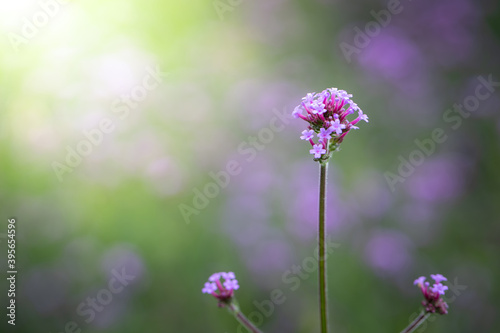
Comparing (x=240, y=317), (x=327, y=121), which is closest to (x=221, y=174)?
(x=240, y=317)

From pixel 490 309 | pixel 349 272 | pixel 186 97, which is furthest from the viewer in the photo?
pixel 186 97

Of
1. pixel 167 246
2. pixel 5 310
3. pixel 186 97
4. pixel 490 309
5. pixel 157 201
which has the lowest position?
pixel 5 310

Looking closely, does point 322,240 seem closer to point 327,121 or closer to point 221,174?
point 327,121

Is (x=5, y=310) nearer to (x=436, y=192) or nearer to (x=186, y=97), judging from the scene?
(x=186, y=97)

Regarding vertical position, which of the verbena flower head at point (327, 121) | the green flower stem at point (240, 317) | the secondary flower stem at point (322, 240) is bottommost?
the green flower stem at point (240, 317)

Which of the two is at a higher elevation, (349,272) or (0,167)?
(0,167)

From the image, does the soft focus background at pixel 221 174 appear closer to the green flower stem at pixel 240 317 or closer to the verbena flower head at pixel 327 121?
the green flower stem at pixel 240 317

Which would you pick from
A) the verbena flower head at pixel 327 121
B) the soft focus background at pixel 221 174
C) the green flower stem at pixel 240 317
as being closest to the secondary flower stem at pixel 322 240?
the verbena flower head at pixel 327 121

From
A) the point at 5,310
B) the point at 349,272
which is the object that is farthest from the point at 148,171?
the point at 349,272

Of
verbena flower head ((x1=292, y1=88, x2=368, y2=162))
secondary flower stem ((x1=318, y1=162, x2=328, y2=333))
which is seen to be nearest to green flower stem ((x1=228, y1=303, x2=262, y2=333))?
secondary flower stem ((x1=318, y1=162, x2=328, y2=333))
